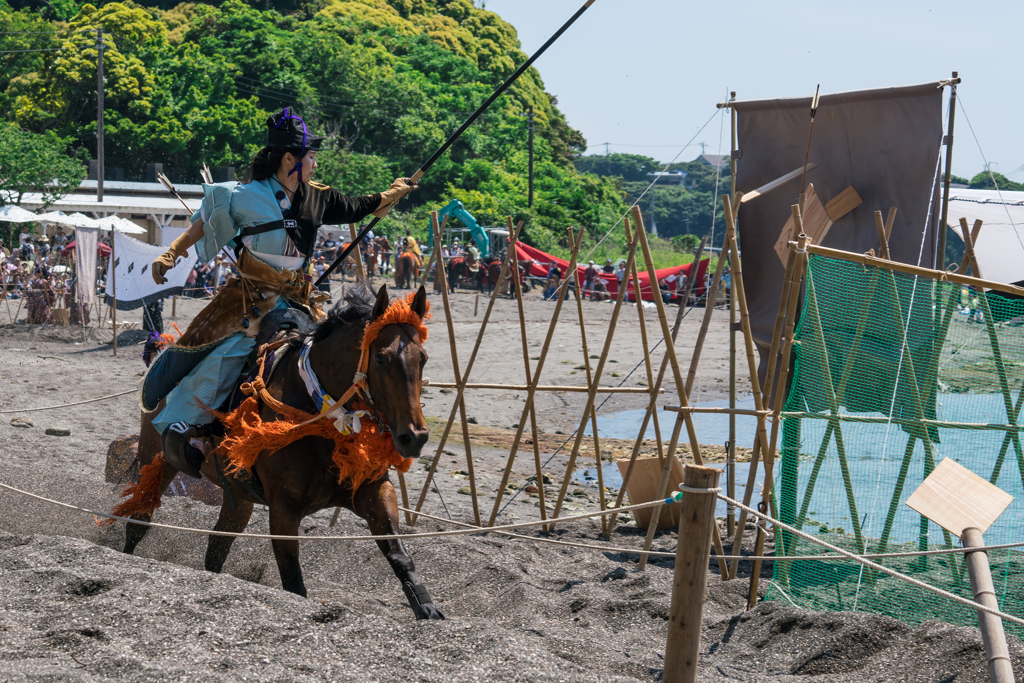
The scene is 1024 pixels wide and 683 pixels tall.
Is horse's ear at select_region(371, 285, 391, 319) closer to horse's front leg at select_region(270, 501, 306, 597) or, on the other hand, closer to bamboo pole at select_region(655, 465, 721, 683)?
horse's front leg at select_region(270, 501, 306, 597)

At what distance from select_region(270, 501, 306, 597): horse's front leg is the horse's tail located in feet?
4.35

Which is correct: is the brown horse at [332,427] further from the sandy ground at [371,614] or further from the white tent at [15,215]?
the white tent at [15,215]

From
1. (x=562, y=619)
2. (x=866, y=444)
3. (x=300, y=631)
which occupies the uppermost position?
(x=866, y=444)

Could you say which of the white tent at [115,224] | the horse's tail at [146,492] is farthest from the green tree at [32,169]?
the horse's tail at [146,492]

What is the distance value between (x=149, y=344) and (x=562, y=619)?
3175mm

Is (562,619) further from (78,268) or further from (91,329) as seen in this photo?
(91,329)

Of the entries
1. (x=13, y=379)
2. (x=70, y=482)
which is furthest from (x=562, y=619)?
(x=13, y=379)

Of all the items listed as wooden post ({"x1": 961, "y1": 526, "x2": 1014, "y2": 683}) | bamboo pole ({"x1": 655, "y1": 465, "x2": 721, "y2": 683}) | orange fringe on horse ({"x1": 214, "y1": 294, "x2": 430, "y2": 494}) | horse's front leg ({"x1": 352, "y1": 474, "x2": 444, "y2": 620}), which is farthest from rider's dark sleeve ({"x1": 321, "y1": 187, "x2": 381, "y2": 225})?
wooden post ({"x1": 961, "y1": 526, "x2": 1014, "y2": 683})

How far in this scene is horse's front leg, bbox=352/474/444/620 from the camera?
4383mm

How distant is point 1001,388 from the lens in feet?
17.5

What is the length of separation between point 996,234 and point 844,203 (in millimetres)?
5501

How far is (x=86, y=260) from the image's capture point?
15414 mm

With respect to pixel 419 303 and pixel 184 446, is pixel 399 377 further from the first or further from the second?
pixel 184 446

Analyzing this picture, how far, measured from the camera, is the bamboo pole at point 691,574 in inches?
133
